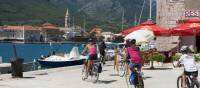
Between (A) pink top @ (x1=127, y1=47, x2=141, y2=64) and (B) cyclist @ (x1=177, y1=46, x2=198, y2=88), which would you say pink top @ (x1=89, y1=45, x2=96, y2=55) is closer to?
(A) pink top @ (x1=127, y1=47, x2=141, y2=64)

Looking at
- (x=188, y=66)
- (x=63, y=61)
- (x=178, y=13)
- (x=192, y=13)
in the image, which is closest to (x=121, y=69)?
(x=188, y=66)

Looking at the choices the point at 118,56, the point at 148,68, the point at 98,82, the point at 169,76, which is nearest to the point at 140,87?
the point at 98,82

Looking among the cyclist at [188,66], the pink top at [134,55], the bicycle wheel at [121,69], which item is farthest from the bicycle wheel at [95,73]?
the cyclist at [188,66]

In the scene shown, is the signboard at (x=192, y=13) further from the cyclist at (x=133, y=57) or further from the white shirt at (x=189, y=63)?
the white shirt at (x=189, y=63)

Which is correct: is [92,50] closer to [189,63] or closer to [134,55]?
[134,55]

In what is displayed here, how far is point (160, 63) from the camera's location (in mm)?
29188

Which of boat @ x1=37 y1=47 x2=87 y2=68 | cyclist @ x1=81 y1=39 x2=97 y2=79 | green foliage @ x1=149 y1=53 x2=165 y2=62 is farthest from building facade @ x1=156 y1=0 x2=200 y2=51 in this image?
cyclist @ x1=81 y1=39 x2=97 y2=79

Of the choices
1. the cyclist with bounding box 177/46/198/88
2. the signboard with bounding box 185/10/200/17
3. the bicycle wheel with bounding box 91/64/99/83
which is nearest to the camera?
the cyclist with bounding box 177/46/198/88

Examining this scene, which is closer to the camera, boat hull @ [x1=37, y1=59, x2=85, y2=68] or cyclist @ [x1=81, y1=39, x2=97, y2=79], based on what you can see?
cyclist @ [x1=81, y1=39, x2=97, y2=79]

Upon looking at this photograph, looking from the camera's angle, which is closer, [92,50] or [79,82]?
[92,50]

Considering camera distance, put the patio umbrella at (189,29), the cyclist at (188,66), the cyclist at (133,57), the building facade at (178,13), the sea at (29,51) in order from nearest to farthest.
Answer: the cyclist at (188,66)
the cyclist at (133,57)
the patio umbrella at (189,29)
the building facade at (178,13)
the sea at (29,51)

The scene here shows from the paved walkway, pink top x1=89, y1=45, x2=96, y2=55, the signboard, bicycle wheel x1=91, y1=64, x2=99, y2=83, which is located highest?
the signboard

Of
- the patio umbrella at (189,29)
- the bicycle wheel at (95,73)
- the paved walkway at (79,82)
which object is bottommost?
the paved walkway at (79,82)

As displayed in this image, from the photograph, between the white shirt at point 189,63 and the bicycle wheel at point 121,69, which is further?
the bicycle wheel at point 121,69
